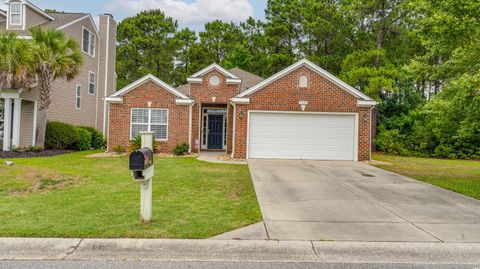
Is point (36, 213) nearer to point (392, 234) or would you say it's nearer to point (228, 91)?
point (392, 234)

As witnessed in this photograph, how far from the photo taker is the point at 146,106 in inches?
634

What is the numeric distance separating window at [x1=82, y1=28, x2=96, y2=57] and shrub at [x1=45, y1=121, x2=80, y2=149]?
5595 mm

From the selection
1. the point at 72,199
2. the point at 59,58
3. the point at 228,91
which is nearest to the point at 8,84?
the point at 59,58

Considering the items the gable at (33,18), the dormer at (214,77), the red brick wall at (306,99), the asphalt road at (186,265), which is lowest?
the asphalt road at (186,265)

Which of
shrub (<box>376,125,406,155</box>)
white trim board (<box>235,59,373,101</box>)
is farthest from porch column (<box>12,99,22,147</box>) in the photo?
shrub (<box>376,125,406,155</box>)

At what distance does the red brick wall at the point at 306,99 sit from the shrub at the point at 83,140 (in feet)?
31.0

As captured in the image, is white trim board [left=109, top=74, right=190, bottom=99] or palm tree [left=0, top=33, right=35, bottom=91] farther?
white trim board [left=109, top=74, right=190, bottom=99]

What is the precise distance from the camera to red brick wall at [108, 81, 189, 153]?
16047 mm

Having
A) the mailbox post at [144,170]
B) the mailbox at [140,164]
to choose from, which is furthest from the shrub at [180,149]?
the mailbox at [140,164]

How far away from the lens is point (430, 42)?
10406 millimetres

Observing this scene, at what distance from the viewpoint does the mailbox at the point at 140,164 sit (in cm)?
467

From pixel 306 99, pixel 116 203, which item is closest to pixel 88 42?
pixel 306 99

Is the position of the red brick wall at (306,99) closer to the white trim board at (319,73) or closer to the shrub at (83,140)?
the white trim board at (319,73)

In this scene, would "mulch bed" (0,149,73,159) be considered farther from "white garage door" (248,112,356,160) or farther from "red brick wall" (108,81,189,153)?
"white garage door" (248,112,356,160)
